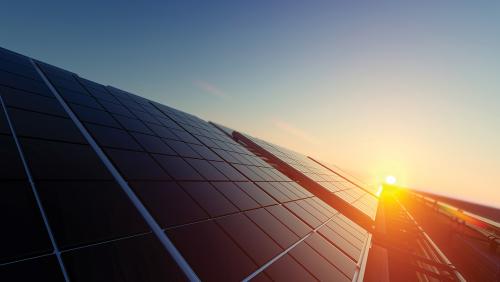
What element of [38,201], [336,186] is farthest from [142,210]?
[336,186]

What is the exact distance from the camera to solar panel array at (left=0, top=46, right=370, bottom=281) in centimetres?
302

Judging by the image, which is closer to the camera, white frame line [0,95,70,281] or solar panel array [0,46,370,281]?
white frame line [0,95,70,281]

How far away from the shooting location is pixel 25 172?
381 cm

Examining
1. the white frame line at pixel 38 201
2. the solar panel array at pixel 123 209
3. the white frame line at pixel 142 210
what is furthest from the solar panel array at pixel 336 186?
the white frame line at pixel 38 201

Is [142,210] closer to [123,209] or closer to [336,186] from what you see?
[123,209]

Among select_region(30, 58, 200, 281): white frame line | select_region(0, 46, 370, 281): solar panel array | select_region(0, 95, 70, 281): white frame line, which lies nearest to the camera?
select_region(0, 95, 70, 281): white frame line

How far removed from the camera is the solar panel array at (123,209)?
3.02 meters

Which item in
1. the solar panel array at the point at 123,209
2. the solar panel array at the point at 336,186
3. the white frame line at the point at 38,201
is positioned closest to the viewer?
the white frame line at the point at 38,201

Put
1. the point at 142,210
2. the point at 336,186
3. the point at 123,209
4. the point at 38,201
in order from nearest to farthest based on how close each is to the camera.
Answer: the point at 38,201 < the point at 123,209 < the point at 142,210 < the point at 336,186

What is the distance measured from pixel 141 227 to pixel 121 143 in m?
3.57

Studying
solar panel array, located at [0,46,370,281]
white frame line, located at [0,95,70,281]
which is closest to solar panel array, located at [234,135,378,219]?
solar panel array, located at [0,46,370,281]

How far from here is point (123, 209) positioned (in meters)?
4.25

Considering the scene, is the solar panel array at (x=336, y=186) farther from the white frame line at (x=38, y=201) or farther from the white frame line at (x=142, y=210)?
the white frame line at (x=38, y=201)

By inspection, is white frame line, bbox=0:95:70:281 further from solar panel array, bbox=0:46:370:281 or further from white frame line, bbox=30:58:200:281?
white frame line, bbox=30:58:200:281
